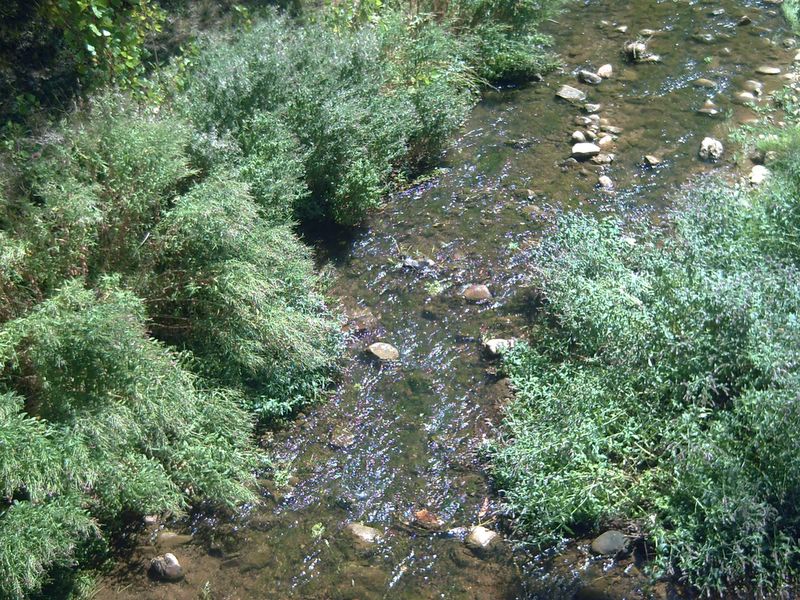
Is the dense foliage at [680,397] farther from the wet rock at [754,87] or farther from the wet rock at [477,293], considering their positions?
the wet rock at [754,87]

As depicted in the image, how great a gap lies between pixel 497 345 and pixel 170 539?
216 centimetres

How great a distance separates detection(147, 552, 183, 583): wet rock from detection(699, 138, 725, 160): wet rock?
489cm

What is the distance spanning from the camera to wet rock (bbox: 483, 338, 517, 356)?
4713 mm

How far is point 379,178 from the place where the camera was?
5961 mm

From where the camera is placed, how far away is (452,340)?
16.3 feet

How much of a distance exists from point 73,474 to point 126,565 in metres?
0.83

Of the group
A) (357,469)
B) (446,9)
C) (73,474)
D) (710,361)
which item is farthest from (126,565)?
(446,9)

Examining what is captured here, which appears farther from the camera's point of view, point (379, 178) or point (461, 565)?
point (379, 178)

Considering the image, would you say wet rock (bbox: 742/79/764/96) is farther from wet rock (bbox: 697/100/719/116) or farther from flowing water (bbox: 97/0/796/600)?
wet rock (bbox: 697/100/719/116)

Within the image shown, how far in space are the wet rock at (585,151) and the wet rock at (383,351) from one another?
2.57 m

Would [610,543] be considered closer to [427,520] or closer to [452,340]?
[427,520]

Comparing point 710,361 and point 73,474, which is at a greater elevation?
point 73,474

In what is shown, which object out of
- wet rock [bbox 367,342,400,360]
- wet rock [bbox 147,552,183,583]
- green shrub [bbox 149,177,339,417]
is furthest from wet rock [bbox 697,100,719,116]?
wet rock [bbox 147,552,183,583]

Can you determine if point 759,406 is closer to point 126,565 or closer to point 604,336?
point 604,336
